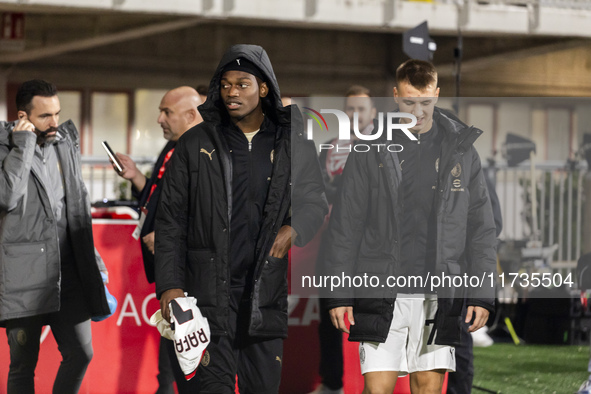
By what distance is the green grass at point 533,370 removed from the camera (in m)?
7.49

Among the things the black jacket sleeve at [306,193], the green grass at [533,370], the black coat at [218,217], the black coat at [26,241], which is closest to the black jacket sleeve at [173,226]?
the black coat at [218,217]

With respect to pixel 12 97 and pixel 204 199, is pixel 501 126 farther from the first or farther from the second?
pixel 12 97

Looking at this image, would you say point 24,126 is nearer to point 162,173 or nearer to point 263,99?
point 162,173

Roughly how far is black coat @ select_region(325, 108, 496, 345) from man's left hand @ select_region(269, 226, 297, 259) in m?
0.34

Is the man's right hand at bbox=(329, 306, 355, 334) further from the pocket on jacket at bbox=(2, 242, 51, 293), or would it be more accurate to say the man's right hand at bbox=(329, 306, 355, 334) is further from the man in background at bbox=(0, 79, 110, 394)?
the pocket on jacket at bbox=(2, 242, 51, 293)

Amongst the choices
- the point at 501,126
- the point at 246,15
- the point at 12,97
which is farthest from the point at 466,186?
the point at 12,97

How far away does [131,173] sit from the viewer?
6320 mm

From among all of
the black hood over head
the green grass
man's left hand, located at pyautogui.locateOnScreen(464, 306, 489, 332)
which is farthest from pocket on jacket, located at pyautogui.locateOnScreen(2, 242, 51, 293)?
the green grass

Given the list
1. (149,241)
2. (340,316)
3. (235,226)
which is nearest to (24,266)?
(149,241)

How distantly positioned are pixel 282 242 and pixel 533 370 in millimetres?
4614

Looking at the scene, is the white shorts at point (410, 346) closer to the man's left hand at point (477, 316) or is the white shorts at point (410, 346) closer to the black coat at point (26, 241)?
the man's left hand at point (477, 316)

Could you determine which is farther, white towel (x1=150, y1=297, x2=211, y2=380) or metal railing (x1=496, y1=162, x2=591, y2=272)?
metal railing (x1=496, y1=162, x2=591, y2=272)

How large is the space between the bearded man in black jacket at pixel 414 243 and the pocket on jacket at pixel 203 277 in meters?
0.72

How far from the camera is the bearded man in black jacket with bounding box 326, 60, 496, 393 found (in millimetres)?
4766
